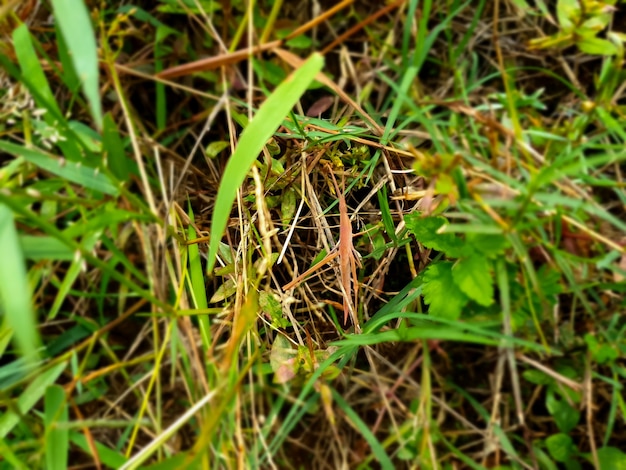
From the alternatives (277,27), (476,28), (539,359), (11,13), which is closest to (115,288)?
(11,13)

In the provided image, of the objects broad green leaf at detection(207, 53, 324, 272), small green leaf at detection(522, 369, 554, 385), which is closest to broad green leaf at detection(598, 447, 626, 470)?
small green leaf at detection(522, 369, 554, 385)

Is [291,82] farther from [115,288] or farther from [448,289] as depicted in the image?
[115,288]

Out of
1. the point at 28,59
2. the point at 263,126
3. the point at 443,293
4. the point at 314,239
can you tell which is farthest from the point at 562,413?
the point at 28,59

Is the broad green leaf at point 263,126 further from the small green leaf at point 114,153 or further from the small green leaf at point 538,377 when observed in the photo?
the small green leaf at point 538,377

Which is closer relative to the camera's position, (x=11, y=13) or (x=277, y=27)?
(x=11, y=13)

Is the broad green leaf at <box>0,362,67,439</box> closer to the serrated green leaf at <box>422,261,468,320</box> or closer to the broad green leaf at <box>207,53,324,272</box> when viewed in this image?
the broad green leaf at <box>207,53,324,272</box>

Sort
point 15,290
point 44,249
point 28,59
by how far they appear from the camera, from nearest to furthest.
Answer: point 15,290 < point 44,249 < point 28,59

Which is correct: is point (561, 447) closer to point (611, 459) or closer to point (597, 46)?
point (611, 459)
